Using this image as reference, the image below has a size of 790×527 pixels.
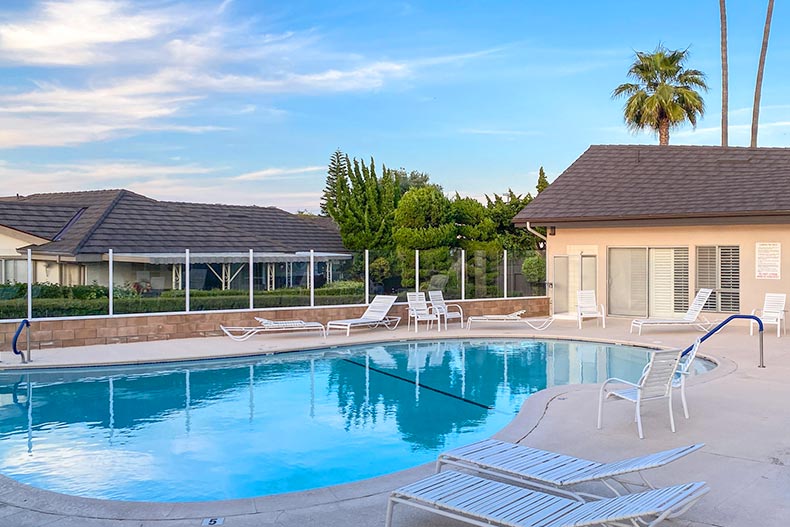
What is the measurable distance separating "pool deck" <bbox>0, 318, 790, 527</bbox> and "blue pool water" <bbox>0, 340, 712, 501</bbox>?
88 centimetres

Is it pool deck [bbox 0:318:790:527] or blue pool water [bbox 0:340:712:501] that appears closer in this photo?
pool deck [bbox 0:318:790:527]

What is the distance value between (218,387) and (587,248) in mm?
11900

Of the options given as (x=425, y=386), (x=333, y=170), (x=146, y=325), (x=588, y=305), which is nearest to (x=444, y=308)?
(x=588, y=305)

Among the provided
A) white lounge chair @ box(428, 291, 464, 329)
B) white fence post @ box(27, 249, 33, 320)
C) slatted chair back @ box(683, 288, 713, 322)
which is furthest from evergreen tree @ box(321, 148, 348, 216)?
white fence post @ box(27, 249, 33, 320)

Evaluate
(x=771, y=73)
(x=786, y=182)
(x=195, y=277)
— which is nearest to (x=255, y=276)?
(x=195, y=277)

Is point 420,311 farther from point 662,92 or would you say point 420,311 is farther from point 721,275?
point 662,92

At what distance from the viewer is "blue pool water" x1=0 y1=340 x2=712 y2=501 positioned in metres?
7.06

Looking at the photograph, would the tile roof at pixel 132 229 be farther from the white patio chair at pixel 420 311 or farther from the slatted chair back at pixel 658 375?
the slatted chair back at pixel 658 375

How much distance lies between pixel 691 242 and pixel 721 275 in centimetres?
109

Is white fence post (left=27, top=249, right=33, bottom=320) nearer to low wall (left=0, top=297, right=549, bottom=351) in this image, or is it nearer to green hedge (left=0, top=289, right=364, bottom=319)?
green hedge (left=0, top=289, right=364, bottom=319)

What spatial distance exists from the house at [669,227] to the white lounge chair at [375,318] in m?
4.71

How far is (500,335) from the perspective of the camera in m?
16.7

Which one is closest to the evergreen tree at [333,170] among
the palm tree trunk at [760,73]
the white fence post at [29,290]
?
the palm tree trunk at [760,73]

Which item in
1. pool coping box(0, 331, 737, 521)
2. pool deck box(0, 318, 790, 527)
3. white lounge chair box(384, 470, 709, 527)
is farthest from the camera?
pool coping box(0, 331, 737, 521)
